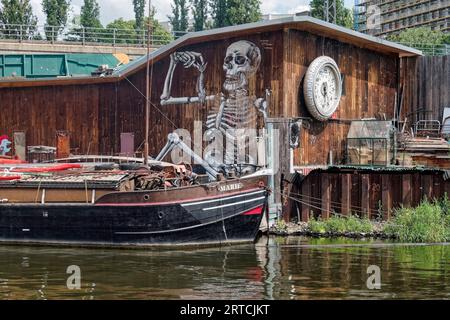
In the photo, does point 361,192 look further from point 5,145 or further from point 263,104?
point 5,145

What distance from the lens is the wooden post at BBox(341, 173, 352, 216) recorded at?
24.7m

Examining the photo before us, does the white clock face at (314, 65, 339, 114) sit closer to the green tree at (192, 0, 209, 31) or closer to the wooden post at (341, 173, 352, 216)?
the wooden post at (341, 173, 352, 216)

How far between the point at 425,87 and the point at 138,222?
17.0m

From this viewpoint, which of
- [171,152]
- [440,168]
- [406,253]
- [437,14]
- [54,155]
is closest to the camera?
[406,253]

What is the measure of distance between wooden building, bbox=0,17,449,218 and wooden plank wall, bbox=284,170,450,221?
2.31 feet

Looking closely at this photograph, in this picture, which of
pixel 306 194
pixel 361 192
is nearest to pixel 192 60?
pixel 306 194

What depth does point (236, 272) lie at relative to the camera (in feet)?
56.7

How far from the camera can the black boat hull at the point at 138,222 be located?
20.8m

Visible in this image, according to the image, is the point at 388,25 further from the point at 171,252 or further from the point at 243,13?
the point at 171,252

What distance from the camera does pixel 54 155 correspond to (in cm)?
3216

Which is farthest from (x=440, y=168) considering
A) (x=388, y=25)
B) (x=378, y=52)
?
(x=388, y=25)

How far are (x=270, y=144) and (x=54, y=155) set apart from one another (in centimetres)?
1159

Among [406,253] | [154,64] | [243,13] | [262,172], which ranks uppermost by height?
[243,13]
